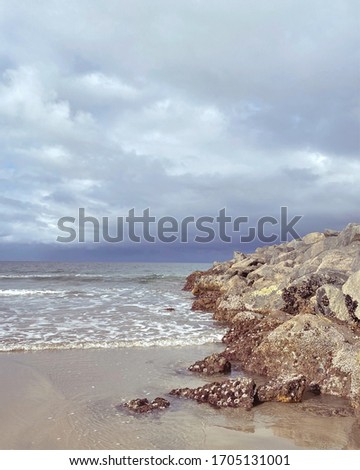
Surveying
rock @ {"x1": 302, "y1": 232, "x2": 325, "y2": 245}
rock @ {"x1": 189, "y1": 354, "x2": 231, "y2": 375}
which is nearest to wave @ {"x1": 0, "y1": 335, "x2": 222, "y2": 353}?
rock @ {"x1": 189, "y1": 354, "x2": 231, "y2": 375}

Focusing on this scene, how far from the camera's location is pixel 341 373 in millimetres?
7801

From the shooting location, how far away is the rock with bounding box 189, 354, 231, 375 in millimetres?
8914

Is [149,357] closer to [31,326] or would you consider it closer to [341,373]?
[341,373]

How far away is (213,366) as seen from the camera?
900 cm

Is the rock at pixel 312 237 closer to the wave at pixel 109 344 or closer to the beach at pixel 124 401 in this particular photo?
the beach at pixel 124 401

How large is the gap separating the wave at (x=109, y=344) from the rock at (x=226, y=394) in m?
4.65

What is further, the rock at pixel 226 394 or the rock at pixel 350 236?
the rock at pixel 350 236

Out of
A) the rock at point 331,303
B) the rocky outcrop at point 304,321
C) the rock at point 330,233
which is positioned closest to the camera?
the rocky outcrop at point 304,321

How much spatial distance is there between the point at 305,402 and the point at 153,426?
9.37 feet

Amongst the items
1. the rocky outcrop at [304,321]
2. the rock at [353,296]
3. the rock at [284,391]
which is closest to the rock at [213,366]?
the rocky outcrop at [304,321]

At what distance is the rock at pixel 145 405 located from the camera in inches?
267

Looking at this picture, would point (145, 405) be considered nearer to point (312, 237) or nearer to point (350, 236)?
point (350, 236)

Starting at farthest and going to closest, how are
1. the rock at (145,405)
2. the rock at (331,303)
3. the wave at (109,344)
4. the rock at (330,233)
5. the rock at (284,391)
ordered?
the rock at (330,233) → the rock at (331,303) → the wave at (109,344) → the rock at (284,391) → the rock at (145,405)

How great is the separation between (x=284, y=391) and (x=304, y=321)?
241 centimetres
